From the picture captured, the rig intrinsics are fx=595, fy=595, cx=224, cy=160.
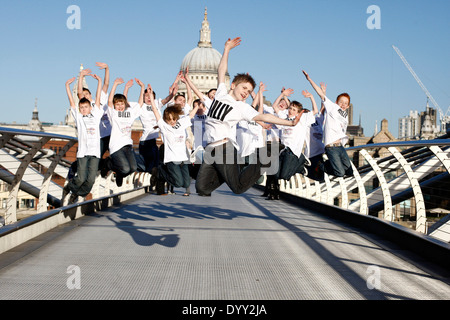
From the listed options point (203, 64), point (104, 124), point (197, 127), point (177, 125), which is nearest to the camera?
point (177, 125)

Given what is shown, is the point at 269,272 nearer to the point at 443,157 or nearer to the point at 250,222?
the point at 443,157

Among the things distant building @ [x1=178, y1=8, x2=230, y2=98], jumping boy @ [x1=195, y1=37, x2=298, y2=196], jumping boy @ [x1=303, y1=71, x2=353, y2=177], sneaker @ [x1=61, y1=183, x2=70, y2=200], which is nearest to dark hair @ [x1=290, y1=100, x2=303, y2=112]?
jumping boy @ [x1=303, y1=71, x2=353, y2=177]

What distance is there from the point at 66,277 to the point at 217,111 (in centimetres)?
271

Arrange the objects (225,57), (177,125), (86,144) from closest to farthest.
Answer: (225,57)
(86,144)
(177,125)

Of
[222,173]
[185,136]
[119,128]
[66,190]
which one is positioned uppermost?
[119,128]

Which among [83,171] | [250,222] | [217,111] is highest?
[217,111]

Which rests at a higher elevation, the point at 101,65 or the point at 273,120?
the point at 101,65

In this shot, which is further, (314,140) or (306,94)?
(314,140)

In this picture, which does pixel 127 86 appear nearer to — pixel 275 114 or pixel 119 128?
pixel 119 128

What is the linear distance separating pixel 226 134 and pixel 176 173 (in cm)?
279

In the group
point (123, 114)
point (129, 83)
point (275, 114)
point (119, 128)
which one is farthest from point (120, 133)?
point (275, 114)

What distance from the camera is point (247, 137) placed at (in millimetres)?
8219
